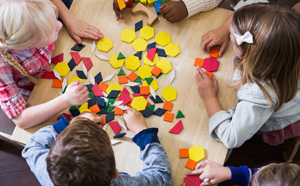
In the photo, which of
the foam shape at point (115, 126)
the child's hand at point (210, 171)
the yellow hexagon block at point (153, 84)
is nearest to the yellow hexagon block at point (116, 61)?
the yellow hexagon block at point (153, 84)

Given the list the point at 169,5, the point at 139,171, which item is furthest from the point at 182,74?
the point at 139,171

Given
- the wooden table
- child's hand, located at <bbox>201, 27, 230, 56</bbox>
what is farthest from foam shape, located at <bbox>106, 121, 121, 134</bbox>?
child's hand, located at <bbox>201, 27, 230, 56</bbox>

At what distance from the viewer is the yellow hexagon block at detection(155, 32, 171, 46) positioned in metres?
1.13

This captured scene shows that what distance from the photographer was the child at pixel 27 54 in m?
0.92

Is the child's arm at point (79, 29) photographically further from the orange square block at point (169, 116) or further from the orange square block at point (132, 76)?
the orange square block at point (169, 116)

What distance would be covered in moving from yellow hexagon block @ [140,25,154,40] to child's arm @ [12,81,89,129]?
317mm

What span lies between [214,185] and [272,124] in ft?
1.22

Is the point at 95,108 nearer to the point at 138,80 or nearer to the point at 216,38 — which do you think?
the point at 138,80

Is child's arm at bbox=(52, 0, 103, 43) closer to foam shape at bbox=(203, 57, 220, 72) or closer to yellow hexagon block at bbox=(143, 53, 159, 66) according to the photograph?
yellow hexagon block at bbox=(143, 53, 159, 66)

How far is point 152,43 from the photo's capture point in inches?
44.6

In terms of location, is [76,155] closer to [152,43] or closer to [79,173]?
[79,173]

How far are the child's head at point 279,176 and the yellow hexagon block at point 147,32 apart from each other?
63 centimetres

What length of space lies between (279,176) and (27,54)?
0.97 metres

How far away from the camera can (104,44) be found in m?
1.14
